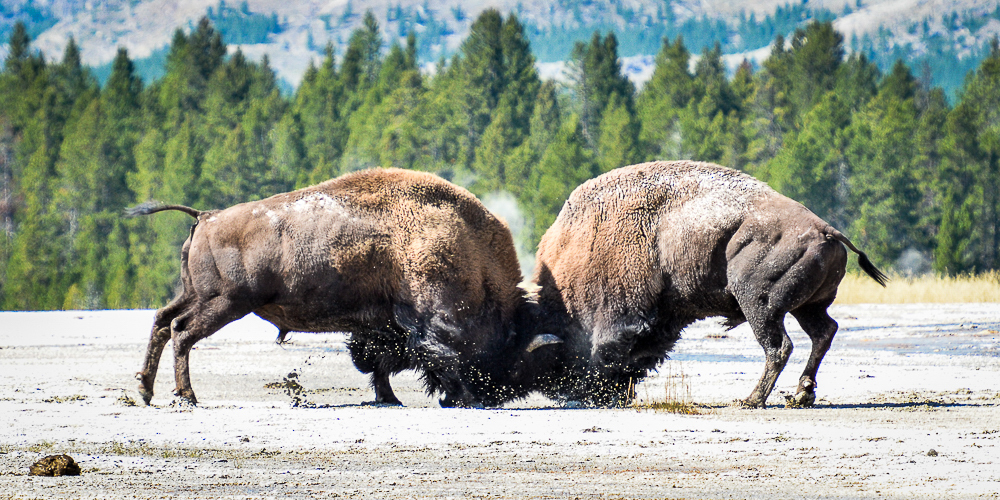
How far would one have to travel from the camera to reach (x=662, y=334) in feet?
29.2

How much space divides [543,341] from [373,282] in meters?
1.35

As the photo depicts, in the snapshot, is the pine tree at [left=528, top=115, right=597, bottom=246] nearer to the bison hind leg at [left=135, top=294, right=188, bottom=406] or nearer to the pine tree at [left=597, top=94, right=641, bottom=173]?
the pine tree at [left=597, top=94, right=641, bottom=173]

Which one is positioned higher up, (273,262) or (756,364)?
(273,262)

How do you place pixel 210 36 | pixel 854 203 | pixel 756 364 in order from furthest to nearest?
1. pixel 210 36
2. pixel 854 203
3. pixel 756 364

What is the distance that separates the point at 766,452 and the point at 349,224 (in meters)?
3.66

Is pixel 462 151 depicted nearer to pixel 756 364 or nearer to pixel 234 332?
pixel 234 332

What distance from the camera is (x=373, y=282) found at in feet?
28.2

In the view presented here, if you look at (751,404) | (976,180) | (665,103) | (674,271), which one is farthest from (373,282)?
(665,103)

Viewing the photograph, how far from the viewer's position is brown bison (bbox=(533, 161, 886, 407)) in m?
8.36

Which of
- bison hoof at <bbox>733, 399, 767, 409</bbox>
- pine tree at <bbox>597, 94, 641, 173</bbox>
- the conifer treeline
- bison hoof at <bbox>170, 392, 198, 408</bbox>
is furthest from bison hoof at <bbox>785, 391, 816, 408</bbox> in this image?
pine tree at <bbox>597, 94, 641, 173</bbox>

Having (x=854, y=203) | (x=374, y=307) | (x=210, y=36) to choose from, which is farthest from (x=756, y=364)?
(x=210, y=36)

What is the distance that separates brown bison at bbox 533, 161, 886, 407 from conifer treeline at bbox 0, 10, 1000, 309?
3067cm

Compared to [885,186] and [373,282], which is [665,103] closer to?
[885,186]

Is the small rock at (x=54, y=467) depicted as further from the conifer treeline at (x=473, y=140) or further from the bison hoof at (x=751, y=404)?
the conifer treeline at (x=473, y=140)
